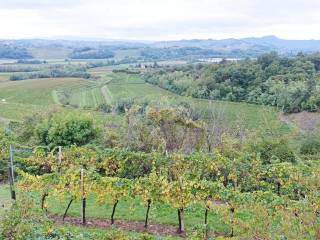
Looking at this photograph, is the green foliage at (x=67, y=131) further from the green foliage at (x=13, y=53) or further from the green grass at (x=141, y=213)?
the green foliage at (x=13, y=53)

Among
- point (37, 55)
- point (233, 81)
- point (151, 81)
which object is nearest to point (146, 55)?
point (37, 55)

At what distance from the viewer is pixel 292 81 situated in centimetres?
6397

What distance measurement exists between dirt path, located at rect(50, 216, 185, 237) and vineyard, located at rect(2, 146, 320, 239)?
22 cm

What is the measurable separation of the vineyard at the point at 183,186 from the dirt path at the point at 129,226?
219 mm

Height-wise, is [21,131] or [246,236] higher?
[246,236]

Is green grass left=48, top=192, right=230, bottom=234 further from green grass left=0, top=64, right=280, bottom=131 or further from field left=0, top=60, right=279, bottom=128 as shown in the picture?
green grass left=0, top=64, right=280, bottom=131

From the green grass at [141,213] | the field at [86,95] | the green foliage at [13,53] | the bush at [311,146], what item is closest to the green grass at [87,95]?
the field at [86,95]

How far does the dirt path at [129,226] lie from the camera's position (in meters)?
17.4

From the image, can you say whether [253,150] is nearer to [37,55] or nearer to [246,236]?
[246,236]

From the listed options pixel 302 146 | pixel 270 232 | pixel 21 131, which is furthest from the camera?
pixel 302 146

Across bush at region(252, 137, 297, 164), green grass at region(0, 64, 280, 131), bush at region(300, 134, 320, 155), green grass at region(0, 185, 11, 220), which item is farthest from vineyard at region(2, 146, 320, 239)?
green grass at region(0, 64, 280, 131)

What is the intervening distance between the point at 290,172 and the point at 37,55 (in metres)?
182

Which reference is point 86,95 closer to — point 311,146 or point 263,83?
point 263,83

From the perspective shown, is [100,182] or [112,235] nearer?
[112,235]
